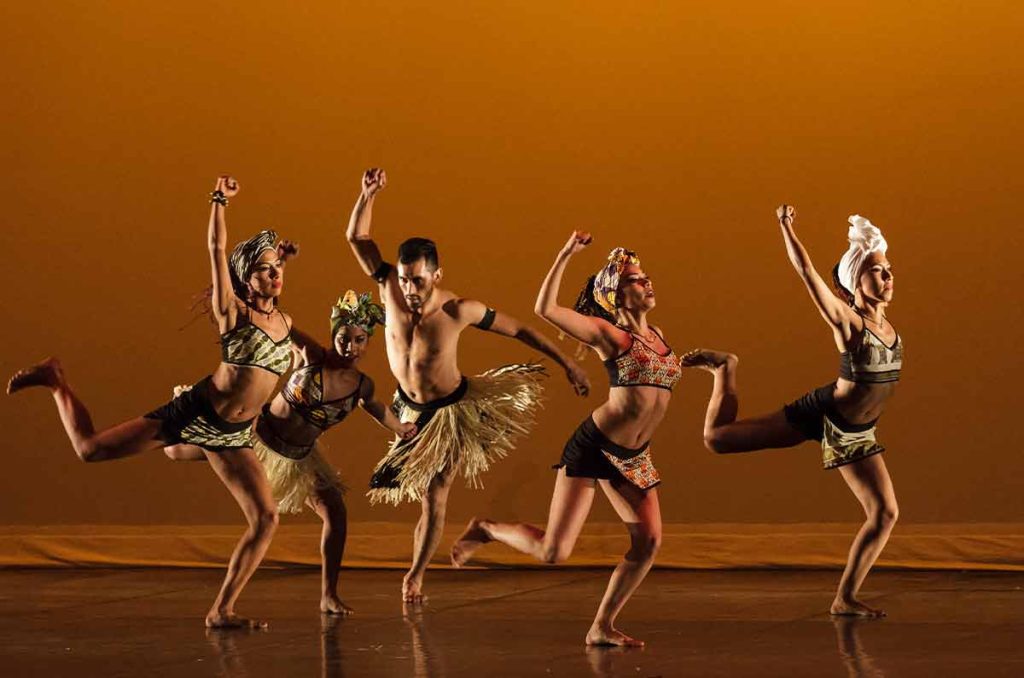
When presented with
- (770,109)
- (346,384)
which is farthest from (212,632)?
(770,109)

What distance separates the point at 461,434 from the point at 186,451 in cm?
111

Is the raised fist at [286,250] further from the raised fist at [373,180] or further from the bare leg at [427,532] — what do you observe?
the bare leg at [427,532]

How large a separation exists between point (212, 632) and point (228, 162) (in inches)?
123

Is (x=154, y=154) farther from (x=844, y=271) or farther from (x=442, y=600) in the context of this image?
(x=844, y=271)

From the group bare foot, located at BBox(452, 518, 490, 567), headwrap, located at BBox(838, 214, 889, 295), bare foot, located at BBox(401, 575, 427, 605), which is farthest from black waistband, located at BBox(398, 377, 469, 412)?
headwrap, located at BBox(838, 214, 889, 295)

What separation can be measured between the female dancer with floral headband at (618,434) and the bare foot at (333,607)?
1.14m

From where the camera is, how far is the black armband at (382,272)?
6.50 m

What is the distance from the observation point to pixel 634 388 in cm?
533

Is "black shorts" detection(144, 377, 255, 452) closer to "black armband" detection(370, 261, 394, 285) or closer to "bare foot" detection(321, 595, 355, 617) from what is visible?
"bare foot" detection(321, 595, 355, 617)

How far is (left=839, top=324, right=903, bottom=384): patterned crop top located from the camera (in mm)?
5855

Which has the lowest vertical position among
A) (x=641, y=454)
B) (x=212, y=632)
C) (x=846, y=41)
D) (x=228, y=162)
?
(x=212, y=632)

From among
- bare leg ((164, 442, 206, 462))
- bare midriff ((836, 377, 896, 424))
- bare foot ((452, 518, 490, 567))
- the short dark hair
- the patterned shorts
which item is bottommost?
bare foot ((452, 518, 490, 567))

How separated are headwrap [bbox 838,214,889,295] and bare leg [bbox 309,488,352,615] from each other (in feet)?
6.79

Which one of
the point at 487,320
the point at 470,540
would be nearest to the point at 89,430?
the point at 470,540
